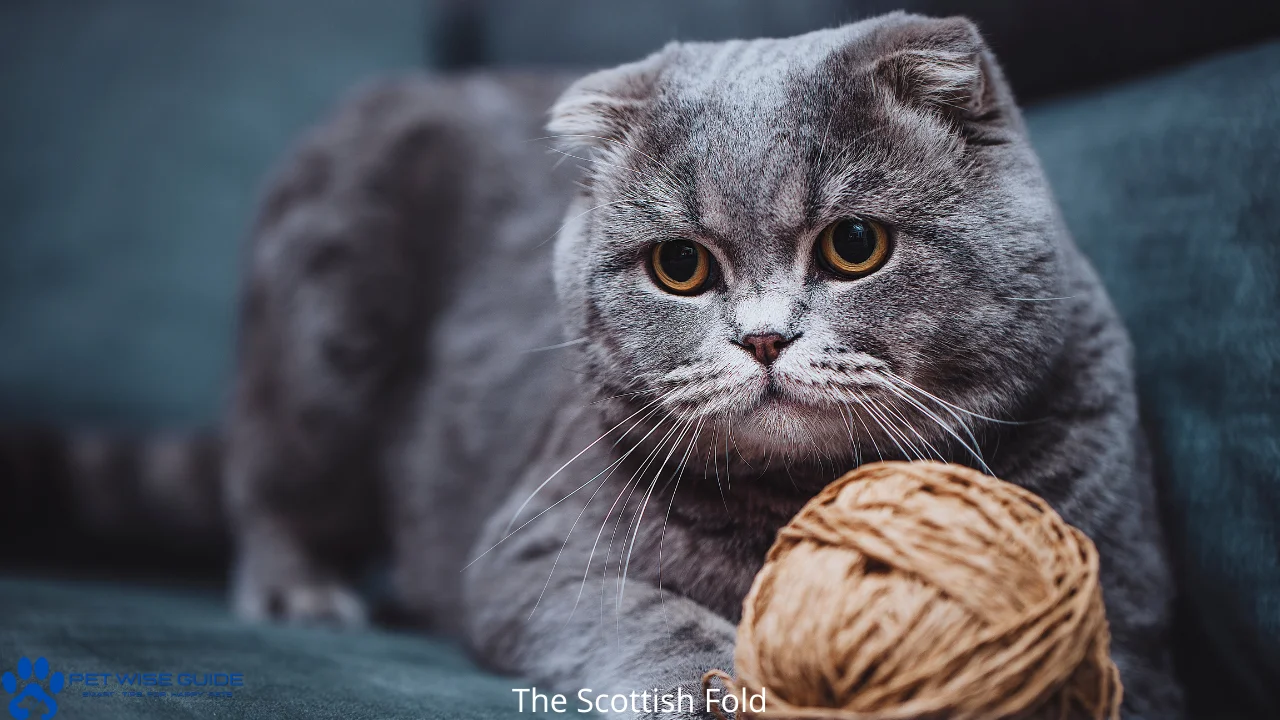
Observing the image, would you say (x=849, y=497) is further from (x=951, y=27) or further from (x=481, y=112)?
(x=481, y=112)

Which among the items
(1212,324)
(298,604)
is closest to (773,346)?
(1212,324)

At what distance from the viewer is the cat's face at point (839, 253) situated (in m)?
0.85

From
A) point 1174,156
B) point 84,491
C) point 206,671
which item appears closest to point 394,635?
point 206,671

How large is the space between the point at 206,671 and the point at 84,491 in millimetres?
950

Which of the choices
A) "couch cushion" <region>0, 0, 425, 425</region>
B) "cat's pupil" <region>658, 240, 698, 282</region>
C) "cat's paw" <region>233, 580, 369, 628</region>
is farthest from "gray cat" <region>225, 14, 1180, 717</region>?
"couch cushion" <region>0, 0, 425, 425</region>

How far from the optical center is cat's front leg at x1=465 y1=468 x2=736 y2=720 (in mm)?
897

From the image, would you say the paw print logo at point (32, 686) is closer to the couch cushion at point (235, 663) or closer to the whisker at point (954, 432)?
the couch cushion at point (235, 663)

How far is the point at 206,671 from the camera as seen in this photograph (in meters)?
0.96

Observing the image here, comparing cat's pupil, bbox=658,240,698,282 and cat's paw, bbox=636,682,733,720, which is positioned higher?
cat's pupil, bbox=658,240,698,282

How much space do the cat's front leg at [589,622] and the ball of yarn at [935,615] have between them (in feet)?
0.59

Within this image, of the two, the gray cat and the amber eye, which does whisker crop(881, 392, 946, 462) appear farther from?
the amber eye

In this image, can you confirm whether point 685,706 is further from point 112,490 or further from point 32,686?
point 112,490

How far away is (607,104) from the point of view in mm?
1042

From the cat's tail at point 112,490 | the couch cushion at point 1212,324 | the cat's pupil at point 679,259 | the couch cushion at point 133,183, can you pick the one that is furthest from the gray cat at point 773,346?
the couch cushion at point 133,183
